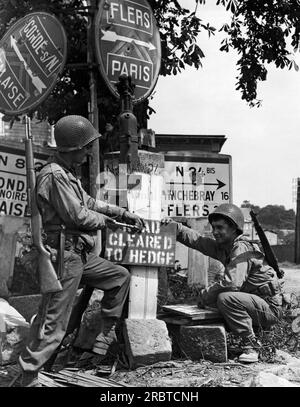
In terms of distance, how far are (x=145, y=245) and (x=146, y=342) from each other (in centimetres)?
98

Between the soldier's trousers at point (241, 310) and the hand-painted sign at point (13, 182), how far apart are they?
8.24 feet

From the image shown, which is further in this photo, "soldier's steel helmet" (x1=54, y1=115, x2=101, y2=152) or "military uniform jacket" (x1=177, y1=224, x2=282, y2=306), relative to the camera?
"military uniform jacket" (x1=177, y1=224, x2=282, y2=306)

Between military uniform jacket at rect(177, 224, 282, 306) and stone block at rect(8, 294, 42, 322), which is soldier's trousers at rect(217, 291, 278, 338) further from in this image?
stone block at rect(8, 294, 42, 322)

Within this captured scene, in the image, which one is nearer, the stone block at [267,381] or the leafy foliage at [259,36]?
the stone block at [267,381]

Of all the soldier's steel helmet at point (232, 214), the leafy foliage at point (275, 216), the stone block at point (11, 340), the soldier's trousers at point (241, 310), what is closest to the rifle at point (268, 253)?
the soldier's steel helmet at point (232, 214)

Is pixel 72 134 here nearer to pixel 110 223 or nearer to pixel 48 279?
pixel 110 223

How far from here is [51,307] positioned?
4551 mm

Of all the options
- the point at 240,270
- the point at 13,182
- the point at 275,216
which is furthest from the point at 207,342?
the point at 275,216

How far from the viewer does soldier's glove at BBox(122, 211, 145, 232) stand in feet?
17.6

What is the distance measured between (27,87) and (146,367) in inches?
143

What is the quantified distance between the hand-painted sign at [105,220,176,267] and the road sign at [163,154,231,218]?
1.49 meters

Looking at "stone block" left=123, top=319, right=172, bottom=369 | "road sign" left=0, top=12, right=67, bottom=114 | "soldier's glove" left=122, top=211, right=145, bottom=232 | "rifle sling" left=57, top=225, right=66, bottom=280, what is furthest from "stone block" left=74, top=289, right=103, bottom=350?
"road sign" left=0, top=12, right=67, bottom=114

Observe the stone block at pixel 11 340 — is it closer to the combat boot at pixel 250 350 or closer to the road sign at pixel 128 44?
the combat boot at pixel 250 350

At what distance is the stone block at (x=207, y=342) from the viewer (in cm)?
535
